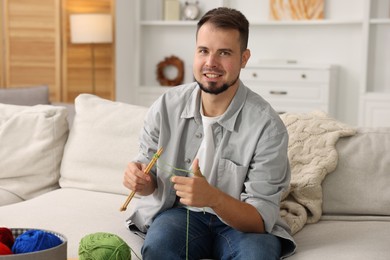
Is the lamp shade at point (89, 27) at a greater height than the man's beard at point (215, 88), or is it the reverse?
the lamp shade at point (89, 27)

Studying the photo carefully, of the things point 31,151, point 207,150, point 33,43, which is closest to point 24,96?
point 31,151

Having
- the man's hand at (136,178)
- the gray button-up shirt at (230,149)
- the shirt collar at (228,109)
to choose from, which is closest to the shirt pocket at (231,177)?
the gray button-up shirt at (230,149)

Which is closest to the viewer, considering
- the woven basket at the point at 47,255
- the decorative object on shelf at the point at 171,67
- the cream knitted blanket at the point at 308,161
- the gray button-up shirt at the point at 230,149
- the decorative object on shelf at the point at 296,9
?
the woven basket at the point at 47,255

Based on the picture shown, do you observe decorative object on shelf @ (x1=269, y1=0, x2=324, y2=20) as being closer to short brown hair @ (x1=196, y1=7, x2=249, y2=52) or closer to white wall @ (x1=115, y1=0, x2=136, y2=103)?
white wall @ (x1=115, y1=0, x2=136, y2=103)

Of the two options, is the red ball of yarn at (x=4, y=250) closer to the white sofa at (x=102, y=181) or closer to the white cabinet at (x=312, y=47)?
the white sofa at (x=102, y=181)

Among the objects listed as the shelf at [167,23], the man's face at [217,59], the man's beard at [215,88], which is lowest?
the man's beard at [215,88]

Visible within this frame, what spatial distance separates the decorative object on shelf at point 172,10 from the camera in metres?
6.18

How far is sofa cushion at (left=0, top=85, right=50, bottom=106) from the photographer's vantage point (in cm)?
358

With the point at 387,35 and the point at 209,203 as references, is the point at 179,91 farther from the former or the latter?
the point at 387,35

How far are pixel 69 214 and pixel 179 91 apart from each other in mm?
566

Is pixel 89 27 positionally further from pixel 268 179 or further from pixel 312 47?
pixel 268 179

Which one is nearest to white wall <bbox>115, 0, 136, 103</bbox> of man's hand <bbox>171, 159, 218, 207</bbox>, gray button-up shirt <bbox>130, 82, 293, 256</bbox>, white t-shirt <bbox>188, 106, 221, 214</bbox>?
gray button-up shirt <bbox>130, 82, 293, 256</bbox>

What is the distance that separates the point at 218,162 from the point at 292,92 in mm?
3556

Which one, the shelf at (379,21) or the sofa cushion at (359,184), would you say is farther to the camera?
the shelf at (379,21)
